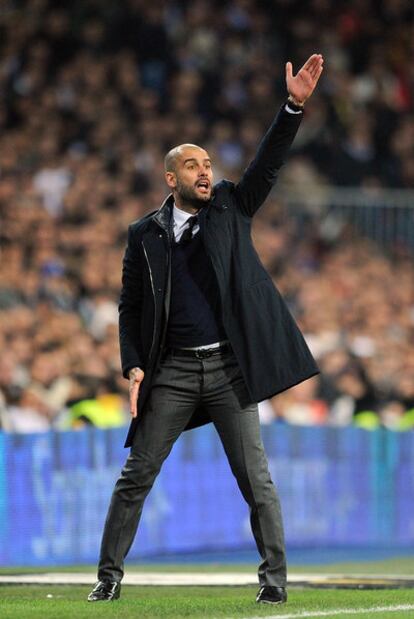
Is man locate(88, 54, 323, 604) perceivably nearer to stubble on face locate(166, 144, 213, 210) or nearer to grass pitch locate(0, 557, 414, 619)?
stubble on face locate(166, 144, 213, 210)

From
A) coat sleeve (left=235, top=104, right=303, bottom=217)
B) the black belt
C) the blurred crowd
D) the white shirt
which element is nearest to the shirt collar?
the white shirt

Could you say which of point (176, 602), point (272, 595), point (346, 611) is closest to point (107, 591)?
point (176, 602)

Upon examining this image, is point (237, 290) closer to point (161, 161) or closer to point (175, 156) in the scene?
point (175, 156)

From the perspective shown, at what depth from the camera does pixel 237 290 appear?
7.36 metres

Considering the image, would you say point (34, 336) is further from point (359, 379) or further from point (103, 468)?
point (359, 379)

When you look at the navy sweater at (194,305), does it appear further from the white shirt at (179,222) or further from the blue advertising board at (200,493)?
the blue advertising board at (200,493)

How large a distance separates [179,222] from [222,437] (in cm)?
103

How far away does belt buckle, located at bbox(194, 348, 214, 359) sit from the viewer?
7.48 metres

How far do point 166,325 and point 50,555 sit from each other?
4.25 meters

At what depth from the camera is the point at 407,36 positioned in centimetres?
2047

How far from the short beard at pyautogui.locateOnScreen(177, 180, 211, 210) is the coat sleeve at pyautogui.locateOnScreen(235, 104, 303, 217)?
169 mm

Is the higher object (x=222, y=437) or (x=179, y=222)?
(x=179, y=222)

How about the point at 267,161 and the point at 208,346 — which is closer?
the point at 267,161

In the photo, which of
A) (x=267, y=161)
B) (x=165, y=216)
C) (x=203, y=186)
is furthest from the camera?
(x=165, y=216)
